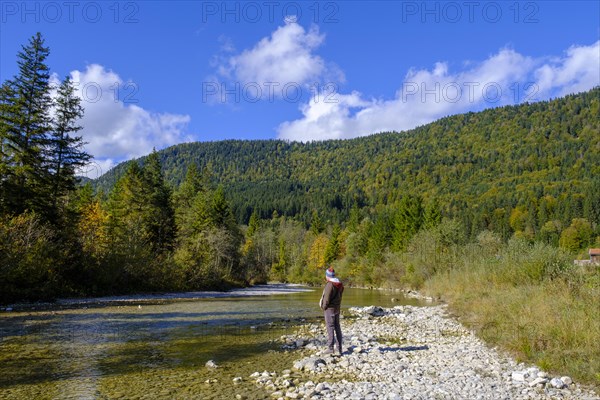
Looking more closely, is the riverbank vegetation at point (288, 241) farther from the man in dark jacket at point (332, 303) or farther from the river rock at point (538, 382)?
the man in dark jacket at point (332, 303)

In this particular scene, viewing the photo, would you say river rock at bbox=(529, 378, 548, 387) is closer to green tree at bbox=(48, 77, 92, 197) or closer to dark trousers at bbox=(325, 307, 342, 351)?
dark trousers at bbox=(325, 307, 342, 351)

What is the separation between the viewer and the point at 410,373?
36.3 ft

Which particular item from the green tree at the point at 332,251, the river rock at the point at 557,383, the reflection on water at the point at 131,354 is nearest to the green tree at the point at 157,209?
the reflection on water at the point at 131,354

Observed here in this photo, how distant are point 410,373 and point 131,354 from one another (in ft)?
27.5

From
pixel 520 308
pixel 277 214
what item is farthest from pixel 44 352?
pixel 277 214

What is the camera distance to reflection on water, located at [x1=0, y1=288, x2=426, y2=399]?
9.80 metres

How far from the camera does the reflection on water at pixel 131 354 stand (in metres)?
9.80

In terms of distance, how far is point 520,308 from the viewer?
15.1m

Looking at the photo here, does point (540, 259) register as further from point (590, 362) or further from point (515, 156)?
point (515, 156)

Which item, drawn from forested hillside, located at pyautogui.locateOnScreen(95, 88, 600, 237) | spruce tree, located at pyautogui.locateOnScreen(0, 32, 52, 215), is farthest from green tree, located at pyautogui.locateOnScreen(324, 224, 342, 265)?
spruce tree, located at pyautogui.locateOnScreen(0, 32, 52, 215)

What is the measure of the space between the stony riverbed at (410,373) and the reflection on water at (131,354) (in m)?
0.89

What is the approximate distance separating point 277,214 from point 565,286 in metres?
166

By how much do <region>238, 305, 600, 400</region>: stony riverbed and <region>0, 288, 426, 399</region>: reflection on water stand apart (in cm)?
89

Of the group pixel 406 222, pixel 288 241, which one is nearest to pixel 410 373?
pixel 406 222
